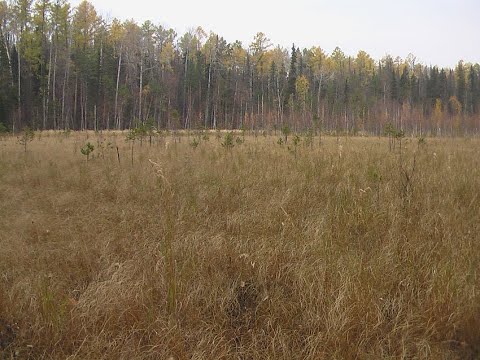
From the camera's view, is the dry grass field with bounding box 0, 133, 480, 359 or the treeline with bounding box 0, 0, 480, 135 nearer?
the dry grass field with bounding box 0, 133, 480, 359

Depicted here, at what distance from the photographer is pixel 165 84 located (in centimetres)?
3788

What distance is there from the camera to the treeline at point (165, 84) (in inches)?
1196

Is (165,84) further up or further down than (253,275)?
further up

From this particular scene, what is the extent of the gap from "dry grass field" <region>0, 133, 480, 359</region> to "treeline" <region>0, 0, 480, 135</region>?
16.4m

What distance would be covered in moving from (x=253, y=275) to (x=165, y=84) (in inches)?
1491

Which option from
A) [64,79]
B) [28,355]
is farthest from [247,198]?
[64,79]

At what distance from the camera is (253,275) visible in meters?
2.70

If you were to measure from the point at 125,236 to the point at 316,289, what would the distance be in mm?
2368

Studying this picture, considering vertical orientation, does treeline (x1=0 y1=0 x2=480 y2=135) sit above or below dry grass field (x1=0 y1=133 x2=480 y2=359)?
above

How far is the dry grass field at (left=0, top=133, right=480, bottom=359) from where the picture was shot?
2.03m

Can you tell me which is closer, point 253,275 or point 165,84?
point 253,275

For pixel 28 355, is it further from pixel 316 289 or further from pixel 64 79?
pixel 64 79

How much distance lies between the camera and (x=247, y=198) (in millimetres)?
4855

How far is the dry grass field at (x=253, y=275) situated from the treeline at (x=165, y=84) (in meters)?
16.4
